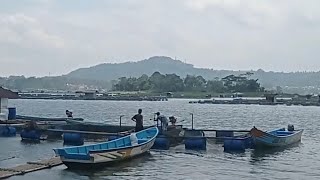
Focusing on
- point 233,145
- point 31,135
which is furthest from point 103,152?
point 31,135

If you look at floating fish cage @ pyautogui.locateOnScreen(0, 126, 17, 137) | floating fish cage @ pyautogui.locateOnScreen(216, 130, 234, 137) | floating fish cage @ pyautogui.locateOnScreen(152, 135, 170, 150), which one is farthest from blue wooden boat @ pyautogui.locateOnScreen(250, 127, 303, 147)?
floating fish cage @ pyautogui.locateOnScreen(0, 126, 17, 137)

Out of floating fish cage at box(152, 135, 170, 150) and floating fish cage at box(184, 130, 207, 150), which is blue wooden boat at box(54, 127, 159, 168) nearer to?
floating fish cage at box(152, 135, 170, 150)

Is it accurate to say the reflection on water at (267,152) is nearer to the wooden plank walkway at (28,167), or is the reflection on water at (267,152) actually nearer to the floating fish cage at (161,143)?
the floating fish cage at (161,143)

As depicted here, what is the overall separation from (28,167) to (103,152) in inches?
131

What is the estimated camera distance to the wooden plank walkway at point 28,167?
21.2 meters

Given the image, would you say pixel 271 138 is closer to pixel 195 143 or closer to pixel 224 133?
pixel 224 133

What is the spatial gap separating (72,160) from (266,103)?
6656 inches

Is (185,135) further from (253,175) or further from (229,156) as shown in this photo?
(253,175)

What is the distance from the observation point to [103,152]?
24031mm

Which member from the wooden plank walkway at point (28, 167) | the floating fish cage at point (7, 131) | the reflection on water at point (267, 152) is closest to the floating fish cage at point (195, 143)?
the reflection on water at point (267, 152)

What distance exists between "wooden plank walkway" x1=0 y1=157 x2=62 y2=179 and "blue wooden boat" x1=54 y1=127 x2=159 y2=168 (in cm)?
87

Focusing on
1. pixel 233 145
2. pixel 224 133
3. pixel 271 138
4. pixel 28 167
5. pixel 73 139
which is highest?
pixel 224 133

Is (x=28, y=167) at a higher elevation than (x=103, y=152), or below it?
below

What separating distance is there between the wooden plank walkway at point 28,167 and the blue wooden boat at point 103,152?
0.87m
